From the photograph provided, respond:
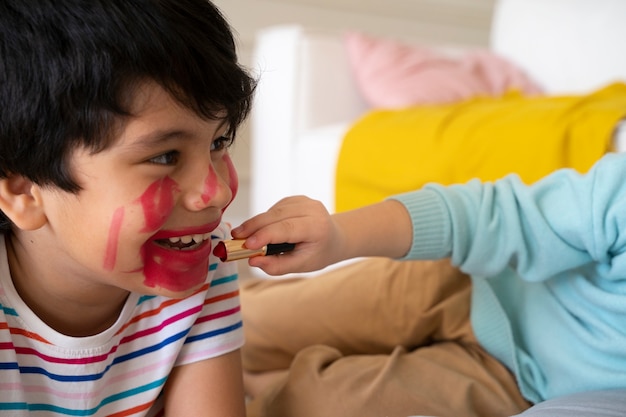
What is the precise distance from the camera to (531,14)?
199cm

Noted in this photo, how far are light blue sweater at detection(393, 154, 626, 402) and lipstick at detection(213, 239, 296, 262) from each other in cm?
19

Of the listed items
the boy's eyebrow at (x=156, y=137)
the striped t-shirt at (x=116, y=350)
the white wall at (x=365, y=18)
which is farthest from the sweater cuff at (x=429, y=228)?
the white wall at (x=365, y=18)

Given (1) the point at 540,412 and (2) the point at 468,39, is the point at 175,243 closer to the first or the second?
(1) the point at 540,412

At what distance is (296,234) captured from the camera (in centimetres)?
74

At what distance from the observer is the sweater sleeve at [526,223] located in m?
0.78

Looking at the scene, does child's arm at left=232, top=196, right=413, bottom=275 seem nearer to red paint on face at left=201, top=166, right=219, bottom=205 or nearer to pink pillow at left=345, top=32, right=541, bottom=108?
red paint on face at left=201, top=166, right=219, bottom=205

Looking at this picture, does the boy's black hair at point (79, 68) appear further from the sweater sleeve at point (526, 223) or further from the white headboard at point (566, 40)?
the white headboard at point (566, 40)

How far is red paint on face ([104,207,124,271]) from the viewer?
0.64 meters

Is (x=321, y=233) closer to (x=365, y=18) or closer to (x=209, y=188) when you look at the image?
(x=209, y=188)

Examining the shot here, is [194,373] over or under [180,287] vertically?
under

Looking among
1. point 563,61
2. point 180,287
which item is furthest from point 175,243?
point 563,61

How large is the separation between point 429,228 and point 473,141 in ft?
1.62

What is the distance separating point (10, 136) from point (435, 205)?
45cm

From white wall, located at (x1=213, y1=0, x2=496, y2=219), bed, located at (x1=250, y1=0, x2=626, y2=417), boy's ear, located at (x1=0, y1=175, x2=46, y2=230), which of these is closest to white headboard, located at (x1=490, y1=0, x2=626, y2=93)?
bed, located at (x1=250, y1=0, x2=626, y2=417)
